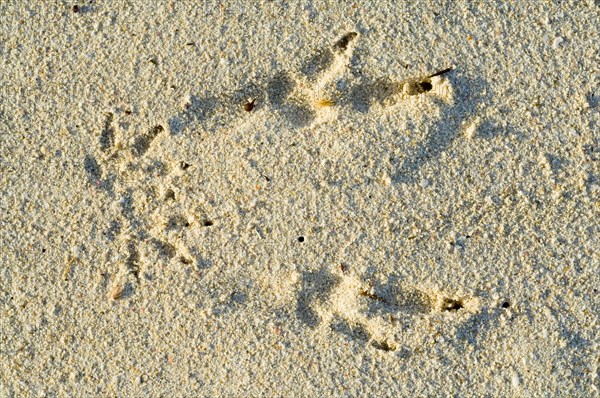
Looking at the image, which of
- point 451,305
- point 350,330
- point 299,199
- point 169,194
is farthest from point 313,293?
point 169,194

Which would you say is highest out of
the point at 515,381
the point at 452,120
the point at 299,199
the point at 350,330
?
the point at 452,120

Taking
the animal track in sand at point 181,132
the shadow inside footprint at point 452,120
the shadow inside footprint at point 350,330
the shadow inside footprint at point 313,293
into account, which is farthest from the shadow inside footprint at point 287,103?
the shadow inside footprint at point 350,330

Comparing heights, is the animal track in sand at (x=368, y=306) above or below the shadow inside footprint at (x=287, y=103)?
below

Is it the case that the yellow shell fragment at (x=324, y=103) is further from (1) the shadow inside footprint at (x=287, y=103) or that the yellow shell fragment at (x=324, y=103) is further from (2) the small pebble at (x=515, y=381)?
(2) the small pebble at (x=515, y=381)

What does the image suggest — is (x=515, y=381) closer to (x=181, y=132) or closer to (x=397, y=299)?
(x=397, y=299)

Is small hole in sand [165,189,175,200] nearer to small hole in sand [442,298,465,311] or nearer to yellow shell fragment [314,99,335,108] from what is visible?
yellow shell fragment [314,99,335,108]

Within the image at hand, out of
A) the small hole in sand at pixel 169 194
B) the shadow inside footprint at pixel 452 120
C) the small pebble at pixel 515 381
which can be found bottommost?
the small pebble at pixel 515 381

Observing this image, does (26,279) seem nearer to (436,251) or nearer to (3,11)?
(3,11)

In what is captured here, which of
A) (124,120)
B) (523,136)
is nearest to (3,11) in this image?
(124,120)
